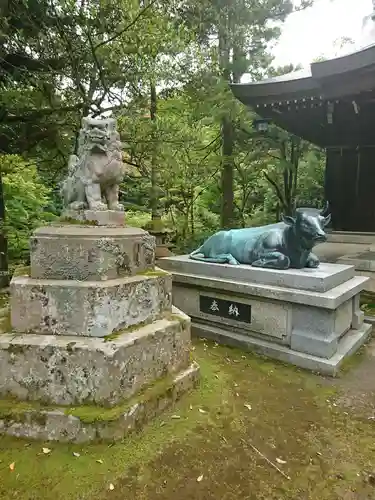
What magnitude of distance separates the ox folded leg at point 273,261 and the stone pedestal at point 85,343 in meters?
1.80

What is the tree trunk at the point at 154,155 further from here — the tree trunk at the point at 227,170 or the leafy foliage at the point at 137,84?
the tree trunk at the point at 227,170

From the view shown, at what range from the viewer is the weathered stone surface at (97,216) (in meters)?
3.14

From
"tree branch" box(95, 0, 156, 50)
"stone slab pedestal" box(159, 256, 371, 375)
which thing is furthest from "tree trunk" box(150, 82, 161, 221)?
"stone slab pedestal" box(159, 256, 371, 375)

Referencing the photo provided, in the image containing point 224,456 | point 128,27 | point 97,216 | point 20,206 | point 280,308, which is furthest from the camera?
point 20,206

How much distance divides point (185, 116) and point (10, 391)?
7.49 metres

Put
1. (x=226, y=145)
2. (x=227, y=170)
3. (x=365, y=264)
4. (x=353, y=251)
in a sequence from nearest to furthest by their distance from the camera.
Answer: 1. (x=365, y=264)
2. (x=353, y=251)
3. (x=226, y=145)
4. (x=227, y=170)

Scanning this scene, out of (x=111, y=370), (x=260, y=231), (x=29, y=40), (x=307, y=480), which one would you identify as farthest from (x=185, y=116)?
(x=307, y=480)

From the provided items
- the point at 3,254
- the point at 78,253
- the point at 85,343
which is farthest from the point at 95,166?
the point at 3,254

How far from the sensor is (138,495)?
7.02 feet

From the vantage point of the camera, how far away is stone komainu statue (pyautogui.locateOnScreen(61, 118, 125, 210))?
3170 millimetres

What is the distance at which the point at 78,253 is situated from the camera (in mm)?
2945

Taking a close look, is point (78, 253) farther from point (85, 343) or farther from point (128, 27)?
point (128, 27)

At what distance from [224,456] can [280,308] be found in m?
2.08

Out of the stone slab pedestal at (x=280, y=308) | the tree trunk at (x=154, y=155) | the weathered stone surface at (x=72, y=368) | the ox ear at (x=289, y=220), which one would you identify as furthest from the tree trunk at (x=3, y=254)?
the ox ear at (x=289, y=220)
